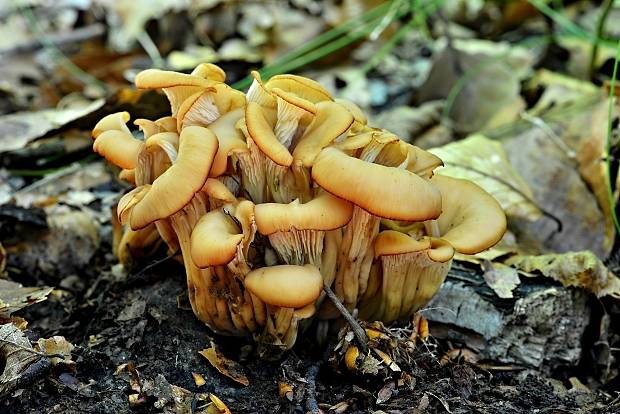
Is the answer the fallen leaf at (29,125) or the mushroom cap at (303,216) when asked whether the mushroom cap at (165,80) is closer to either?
the mushroom cap at (303,216)

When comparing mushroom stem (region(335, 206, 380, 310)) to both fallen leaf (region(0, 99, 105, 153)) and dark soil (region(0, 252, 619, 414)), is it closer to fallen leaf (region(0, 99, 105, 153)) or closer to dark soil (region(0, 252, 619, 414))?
dark soil (region(0, 252, 619, 414))

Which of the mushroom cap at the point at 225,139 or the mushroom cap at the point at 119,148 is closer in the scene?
the mushroom cap at the point at 225,139

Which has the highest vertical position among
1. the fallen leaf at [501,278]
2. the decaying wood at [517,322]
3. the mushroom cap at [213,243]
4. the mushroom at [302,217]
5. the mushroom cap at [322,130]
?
the mushroom cap at [322,130]

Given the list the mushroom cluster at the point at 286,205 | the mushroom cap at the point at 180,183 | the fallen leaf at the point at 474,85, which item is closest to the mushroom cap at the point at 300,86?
the mushroom cluster at the point at 286,205

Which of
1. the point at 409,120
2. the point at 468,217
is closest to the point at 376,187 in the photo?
the point at 468,217

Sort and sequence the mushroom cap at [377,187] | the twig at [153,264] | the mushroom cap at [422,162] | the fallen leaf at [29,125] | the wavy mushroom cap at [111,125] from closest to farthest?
1. the mushroom cap at [377,187]
2. the mushroom cap at [422,162]
3. the wavy mushroom cap at [111,125]
4. the twig at [153,264]
5. the fallen leaf at [29,125]
